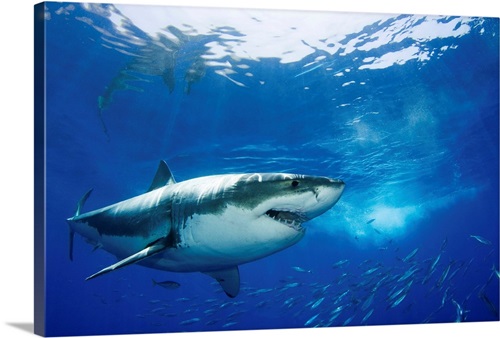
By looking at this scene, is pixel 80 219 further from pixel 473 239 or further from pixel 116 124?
pixel 473 239

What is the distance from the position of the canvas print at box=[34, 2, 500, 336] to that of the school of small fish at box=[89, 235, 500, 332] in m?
0.02

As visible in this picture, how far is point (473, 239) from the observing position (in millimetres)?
10305

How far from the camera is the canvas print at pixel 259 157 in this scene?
8312 mm

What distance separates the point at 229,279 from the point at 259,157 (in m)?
2.19

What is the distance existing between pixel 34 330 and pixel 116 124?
287 cm

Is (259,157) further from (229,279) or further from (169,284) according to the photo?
(169,284)

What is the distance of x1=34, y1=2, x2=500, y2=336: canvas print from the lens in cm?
831

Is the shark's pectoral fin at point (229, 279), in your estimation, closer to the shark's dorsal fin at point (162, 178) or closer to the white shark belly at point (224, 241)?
the white shark belly at point (224, 241)

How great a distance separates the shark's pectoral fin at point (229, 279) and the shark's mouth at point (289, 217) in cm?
172

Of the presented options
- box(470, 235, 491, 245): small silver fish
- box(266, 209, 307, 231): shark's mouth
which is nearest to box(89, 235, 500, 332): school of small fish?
box(470, 235, 491, 245): small silver fish

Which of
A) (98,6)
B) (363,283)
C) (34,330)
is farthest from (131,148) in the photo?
(363,283)

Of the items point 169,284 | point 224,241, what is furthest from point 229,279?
point 224,241

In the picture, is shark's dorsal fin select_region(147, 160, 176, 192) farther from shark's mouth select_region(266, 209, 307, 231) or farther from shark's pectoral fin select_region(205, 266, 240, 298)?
shark's mouth select_region(266, 209, 307, 231)

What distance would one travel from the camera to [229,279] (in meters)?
8.56
